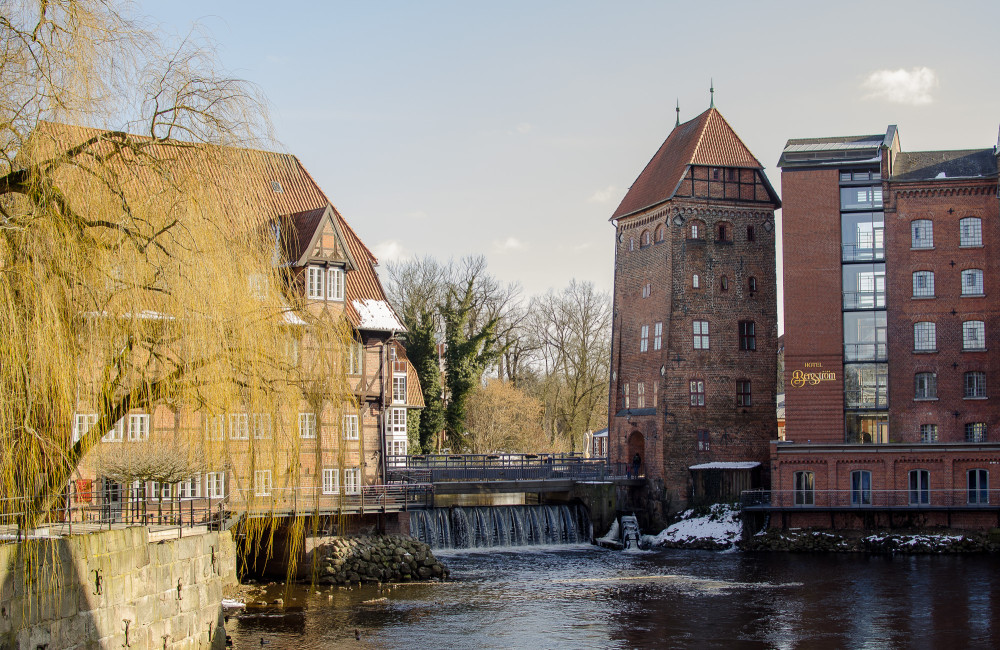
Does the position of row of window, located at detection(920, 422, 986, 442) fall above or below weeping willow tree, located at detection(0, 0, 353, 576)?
below

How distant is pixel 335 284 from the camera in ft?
111

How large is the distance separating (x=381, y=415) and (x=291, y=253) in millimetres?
6135

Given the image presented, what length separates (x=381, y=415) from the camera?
35156 mm

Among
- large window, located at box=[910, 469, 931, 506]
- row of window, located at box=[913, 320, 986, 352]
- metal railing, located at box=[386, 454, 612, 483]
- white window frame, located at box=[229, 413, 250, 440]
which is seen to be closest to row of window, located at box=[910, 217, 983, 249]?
row of window, located at box=[913, 320, 986, 352]

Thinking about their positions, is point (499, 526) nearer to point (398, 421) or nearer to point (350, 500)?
point (350, 500)

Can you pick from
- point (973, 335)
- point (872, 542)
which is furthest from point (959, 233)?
point (872, 542)

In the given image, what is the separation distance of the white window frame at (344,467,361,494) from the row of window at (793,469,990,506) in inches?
630

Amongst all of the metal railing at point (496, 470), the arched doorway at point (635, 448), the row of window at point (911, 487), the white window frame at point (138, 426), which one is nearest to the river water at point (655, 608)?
the row of window at point (911, 487)

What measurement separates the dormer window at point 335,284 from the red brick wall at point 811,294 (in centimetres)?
1791

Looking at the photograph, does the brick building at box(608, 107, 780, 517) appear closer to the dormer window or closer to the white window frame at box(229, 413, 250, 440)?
the dormer window

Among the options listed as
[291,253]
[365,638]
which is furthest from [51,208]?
[291,253]

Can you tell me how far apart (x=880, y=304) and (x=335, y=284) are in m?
21.2

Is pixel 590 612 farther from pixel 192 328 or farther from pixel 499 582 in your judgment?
pixel 192 328

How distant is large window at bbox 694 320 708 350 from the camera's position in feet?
145
